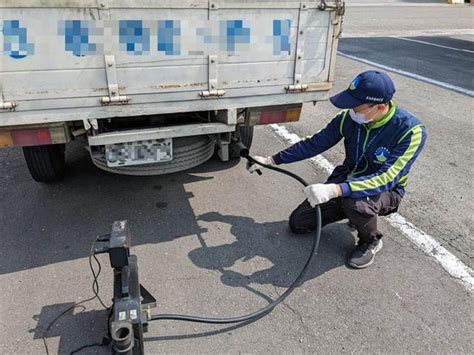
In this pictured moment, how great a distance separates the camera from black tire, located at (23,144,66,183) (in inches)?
139

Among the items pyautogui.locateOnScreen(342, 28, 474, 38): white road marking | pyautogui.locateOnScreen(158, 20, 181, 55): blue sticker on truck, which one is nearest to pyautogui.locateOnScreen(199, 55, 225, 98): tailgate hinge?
pyautogui.locateOnScreen(158, 20, 181, 55): blue sticker on truck

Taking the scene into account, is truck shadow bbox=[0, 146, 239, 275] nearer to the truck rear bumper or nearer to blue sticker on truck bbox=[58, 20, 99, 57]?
the truck rear bumper

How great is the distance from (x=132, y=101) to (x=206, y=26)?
675 mm

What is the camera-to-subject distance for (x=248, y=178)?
4074 mm

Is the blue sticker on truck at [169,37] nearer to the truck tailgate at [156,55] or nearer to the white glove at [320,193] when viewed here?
the truck tailgate at [156,55]

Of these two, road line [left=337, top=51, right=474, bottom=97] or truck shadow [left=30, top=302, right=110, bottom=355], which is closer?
truck shadow [left=30, top=302, right=110, bottom=355]

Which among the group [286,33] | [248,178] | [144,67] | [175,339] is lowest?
[175,339]

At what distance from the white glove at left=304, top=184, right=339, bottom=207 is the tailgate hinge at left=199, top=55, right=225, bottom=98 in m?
0.89

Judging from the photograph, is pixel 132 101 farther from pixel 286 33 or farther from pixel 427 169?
pixel 427 169

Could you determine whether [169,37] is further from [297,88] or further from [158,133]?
[297,88]

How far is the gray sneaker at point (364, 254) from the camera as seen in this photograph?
9.64 feet

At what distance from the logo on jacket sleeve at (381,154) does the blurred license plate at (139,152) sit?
4.83 feet

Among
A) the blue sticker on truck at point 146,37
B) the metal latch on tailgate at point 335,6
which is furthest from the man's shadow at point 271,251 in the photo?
the metal latch on tailgate at point 335,6

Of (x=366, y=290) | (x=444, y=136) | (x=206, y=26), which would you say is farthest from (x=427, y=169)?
(x=206, y=26)
